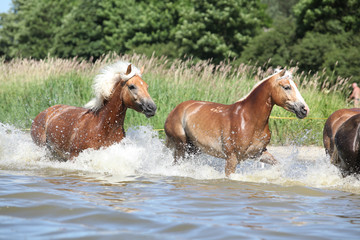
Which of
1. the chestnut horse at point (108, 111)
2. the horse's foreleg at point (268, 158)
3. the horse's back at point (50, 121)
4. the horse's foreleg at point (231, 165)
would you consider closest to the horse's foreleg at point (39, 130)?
the horse's back at point (50, 121)

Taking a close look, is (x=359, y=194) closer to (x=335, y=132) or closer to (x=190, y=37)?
(x=335, y=132)

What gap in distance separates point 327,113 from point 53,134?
288 inches

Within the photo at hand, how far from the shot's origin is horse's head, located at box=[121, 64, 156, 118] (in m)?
7.41

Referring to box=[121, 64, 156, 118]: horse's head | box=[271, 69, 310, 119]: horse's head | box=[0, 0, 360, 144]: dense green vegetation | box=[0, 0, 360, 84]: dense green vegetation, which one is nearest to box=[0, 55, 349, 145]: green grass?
box=[0, 0, 360, 144]: dense green vegetation

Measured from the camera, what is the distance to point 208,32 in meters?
32.1

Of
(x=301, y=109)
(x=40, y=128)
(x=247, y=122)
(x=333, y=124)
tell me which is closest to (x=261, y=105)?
(x=247, y=122)

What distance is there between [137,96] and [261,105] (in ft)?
5.37

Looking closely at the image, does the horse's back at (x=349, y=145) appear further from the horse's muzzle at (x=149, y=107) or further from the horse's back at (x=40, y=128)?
the horse's back at (x=40, y=128)

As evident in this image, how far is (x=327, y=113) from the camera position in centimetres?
1322

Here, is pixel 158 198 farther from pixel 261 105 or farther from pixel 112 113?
pixel 261 105

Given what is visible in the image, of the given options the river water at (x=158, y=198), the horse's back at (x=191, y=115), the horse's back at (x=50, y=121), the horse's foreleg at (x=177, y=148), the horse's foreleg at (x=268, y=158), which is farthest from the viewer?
the horse's foreleg at (x=177, y=148)

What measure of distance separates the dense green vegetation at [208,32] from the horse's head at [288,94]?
850 cm

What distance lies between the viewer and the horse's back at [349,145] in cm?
684

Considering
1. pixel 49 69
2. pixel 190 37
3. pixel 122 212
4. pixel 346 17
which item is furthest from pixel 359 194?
pixel 190 37
